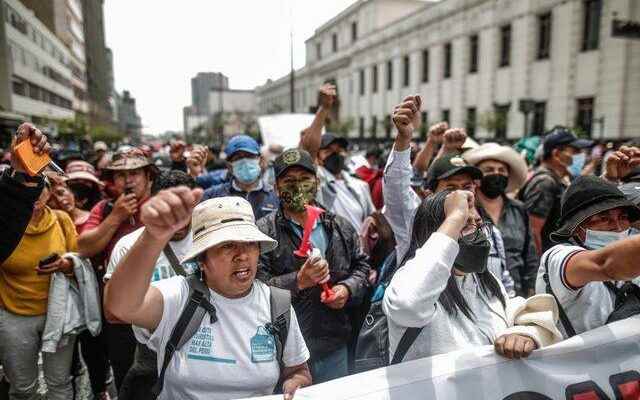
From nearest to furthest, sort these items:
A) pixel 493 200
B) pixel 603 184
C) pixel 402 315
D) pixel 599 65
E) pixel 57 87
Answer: pixel 402 315, pixel 603 184, pixel 493 200, pixel 599 65, pixel 57 87

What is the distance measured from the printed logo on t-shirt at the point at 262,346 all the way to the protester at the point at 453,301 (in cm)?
49

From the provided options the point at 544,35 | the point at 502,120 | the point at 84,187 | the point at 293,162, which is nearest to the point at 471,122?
the point at 502,120

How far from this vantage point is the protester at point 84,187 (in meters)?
4.39

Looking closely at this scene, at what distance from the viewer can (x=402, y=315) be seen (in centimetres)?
171

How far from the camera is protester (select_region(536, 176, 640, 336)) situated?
197 centimetres

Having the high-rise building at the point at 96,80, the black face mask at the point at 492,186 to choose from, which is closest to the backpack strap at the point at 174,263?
the black face mask at the point at 492,186

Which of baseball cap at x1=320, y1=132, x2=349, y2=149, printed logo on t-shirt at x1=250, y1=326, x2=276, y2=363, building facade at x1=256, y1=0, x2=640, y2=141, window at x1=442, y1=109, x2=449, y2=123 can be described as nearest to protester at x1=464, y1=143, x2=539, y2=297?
baseball cap at x1=320, y1=132, x2=349, y2=149

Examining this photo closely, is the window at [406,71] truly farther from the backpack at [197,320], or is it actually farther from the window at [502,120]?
the backpack at [197,320]

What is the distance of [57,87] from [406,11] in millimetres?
39968

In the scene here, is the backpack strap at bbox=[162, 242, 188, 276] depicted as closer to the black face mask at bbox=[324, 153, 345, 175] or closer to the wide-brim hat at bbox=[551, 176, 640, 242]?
the wide-brim hat at bbox=[551, 176, 640, 242]

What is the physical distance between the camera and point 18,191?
7.68 ft

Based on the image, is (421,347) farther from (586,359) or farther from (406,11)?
(406,11)

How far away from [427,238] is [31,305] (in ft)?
8.38

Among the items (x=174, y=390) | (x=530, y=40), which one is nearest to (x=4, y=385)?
(x=174, y=390)
